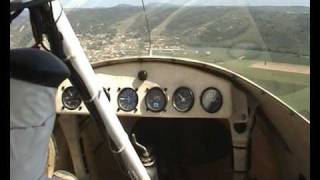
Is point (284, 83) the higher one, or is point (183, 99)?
point (284, 83)

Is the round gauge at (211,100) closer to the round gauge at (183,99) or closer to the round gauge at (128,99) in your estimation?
the round gauge at (183,99)

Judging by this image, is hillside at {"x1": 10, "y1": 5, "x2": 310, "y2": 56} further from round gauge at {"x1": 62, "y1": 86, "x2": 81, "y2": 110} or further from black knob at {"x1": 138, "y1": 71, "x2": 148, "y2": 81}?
round gauge at {"x1": 62, "y1": 86, "x2": 81, "y2": 110}

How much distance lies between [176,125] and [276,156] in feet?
2.79

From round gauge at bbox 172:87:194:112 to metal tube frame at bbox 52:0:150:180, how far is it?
1150 mm

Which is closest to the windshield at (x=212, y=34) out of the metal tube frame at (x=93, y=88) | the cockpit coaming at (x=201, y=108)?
the cockpit coaming at (x=201, y=108)

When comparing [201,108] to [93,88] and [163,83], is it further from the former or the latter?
[93,88]

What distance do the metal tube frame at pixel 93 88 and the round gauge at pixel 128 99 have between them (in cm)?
123

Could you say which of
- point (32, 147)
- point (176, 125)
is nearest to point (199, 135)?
point (176, 125)

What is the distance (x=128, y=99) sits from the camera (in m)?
3.51

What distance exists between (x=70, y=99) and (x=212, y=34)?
111cm

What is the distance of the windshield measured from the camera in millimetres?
2948

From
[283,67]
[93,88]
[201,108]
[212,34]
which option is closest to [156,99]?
[201,108]

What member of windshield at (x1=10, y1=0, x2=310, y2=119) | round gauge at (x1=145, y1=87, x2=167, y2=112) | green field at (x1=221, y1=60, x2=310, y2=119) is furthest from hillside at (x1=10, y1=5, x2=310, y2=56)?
round gauge at (x1=145, y1=87, x2=167, y2=112)

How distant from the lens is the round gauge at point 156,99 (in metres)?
3.45
